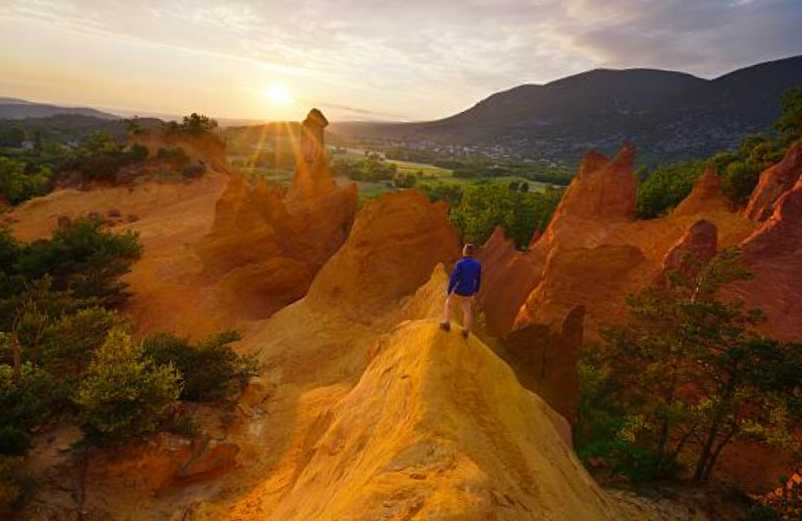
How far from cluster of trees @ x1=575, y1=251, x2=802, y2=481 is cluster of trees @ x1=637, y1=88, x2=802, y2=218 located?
73.8 feet

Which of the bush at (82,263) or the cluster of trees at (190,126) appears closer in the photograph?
the bush at (82,263)

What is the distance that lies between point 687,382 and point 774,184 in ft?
54.8

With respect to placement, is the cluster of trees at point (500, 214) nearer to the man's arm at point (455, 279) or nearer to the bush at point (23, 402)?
the bush at point (23, 402)

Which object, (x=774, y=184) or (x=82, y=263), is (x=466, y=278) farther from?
(x=82, y=263)

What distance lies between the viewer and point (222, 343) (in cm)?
1891

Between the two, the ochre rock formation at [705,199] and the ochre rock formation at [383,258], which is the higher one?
the ochre rock formation at [705,199]

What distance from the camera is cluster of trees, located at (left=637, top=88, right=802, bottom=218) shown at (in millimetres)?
35375

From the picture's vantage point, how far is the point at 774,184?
26.0 meters

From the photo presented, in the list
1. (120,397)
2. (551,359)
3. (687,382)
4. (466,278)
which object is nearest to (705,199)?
(687,382)

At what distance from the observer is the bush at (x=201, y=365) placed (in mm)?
17742

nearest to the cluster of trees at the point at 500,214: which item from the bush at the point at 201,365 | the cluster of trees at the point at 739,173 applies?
the cluster of trees at the point at 739,173

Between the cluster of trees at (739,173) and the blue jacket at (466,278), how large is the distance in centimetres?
3027

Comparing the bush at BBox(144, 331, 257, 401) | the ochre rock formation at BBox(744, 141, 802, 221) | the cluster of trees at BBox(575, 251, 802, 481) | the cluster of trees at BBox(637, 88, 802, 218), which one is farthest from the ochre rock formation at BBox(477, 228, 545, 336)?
the cluster of trees at BBox(637, 88, 802, 218)

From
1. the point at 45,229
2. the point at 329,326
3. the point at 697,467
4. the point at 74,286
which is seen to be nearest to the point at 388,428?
the point at 697,467
